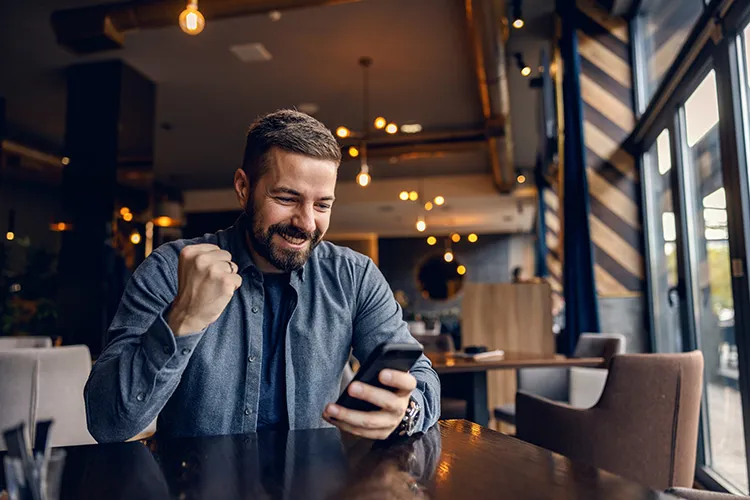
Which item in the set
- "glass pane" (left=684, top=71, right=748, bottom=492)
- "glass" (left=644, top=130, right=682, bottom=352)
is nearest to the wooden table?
"glass pane" (left=684, top=71, right=748, bottom=492)

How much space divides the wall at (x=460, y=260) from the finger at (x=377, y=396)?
1448 cm

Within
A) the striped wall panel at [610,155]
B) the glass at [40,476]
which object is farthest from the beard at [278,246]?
the striped wall panel at [610,155]

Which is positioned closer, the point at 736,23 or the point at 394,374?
the point at 394,374

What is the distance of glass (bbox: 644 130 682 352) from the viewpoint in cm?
423

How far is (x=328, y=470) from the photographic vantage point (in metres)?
0.91

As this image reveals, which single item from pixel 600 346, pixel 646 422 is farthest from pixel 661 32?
pixel 646 422

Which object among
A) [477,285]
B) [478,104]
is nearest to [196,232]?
[478,104]

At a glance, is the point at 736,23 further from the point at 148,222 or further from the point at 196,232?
the point at 196,232

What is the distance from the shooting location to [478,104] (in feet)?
23.4

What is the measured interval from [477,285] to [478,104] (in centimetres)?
280

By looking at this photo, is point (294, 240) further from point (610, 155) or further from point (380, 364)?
point (610, 155)

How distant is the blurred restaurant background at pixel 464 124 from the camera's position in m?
3.32

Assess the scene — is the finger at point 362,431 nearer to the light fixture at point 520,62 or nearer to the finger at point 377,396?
the finger at point 377,396

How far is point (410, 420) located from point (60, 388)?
235 centimetres
